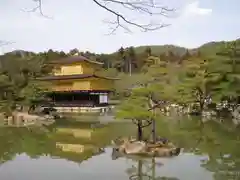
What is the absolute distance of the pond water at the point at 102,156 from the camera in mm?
5910

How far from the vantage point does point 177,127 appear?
12.2 metres

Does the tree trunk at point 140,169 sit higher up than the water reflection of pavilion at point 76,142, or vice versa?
the tree trunk at point 140,169

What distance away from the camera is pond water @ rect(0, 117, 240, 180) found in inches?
233

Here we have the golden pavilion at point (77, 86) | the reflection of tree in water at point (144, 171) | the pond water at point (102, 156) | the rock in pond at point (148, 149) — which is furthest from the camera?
the golden pavilion at point (77, 86)

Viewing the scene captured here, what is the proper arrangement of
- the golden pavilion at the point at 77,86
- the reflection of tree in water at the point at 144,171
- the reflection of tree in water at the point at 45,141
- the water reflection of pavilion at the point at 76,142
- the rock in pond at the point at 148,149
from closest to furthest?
the reflection of tree in water at the point at 144,171 < the rock in pond at the point at 148,149 < the water reflection of pavilion at the point at 76,142 < the reflection of tree in water at the point at 45,141 < the golden pavilion at the point at 77,86

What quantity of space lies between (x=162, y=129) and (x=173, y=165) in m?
5.18

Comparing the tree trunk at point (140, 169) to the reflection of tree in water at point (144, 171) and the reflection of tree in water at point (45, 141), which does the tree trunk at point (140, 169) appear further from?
the reflection of tree in water at point (45, 141)

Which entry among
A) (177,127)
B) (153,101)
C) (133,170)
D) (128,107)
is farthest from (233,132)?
(133,170)

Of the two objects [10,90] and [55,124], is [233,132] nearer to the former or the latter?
[55,124]

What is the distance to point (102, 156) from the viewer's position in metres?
7.56

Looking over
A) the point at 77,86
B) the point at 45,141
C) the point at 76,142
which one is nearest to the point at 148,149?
the point at 76,142

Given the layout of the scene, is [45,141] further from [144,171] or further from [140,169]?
[144,171]

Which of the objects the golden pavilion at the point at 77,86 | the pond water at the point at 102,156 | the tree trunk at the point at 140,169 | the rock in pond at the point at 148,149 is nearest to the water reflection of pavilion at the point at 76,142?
the pond water at the point at 102,156

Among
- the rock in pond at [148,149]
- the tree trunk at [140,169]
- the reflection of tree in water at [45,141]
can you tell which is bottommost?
the reflection of tree in water at [45,141]
